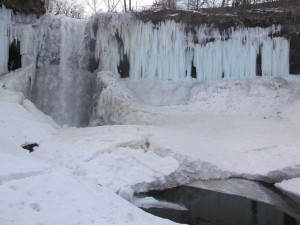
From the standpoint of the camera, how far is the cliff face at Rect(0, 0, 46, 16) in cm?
1823

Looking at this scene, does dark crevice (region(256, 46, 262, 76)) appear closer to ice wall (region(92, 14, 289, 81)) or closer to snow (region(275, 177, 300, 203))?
ice wall (region(92, 14, 289, 81))

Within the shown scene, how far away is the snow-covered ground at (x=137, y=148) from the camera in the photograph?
613 centimetres

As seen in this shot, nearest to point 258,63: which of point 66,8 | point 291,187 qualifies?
point 291,187

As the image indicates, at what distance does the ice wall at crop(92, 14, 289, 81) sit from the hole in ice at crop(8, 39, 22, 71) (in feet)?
13.4

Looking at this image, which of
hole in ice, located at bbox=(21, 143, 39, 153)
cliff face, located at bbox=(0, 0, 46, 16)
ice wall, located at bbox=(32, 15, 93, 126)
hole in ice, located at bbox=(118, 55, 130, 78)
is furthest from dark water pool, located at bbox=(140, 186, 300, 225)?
cliff face, located at bbox=(0, 0, 46, 16)

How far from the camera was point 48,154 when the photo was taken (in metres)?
11.1

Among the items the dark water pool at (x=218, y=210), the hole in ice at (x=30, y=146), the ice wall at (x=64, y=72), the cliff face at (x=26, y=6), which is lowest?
the dark water pool at (x=218, y=210)

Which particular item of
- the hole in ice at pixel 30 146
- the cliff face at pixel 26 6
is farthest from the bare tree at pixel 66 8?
the hole in ice at pixel 30 146

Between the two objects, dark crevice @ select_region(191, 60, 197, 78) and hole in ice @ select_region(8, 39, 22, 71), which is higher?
hole in ice @ select_region(8, 39, 22, 71)

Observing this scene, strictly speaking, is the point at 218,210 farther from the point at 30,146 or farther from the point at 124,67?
the point at 124,67

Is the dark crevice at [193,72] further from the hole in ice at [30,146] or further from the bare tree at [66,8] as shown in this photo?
the bare tree at [66,8]

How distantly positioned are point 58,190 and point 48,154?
16.4 ft

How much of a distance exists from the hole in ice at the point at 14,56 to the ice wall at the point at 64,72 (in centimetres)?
105

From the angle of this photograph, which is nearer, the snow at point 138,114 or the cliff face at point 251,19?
the snow at point 138,114
